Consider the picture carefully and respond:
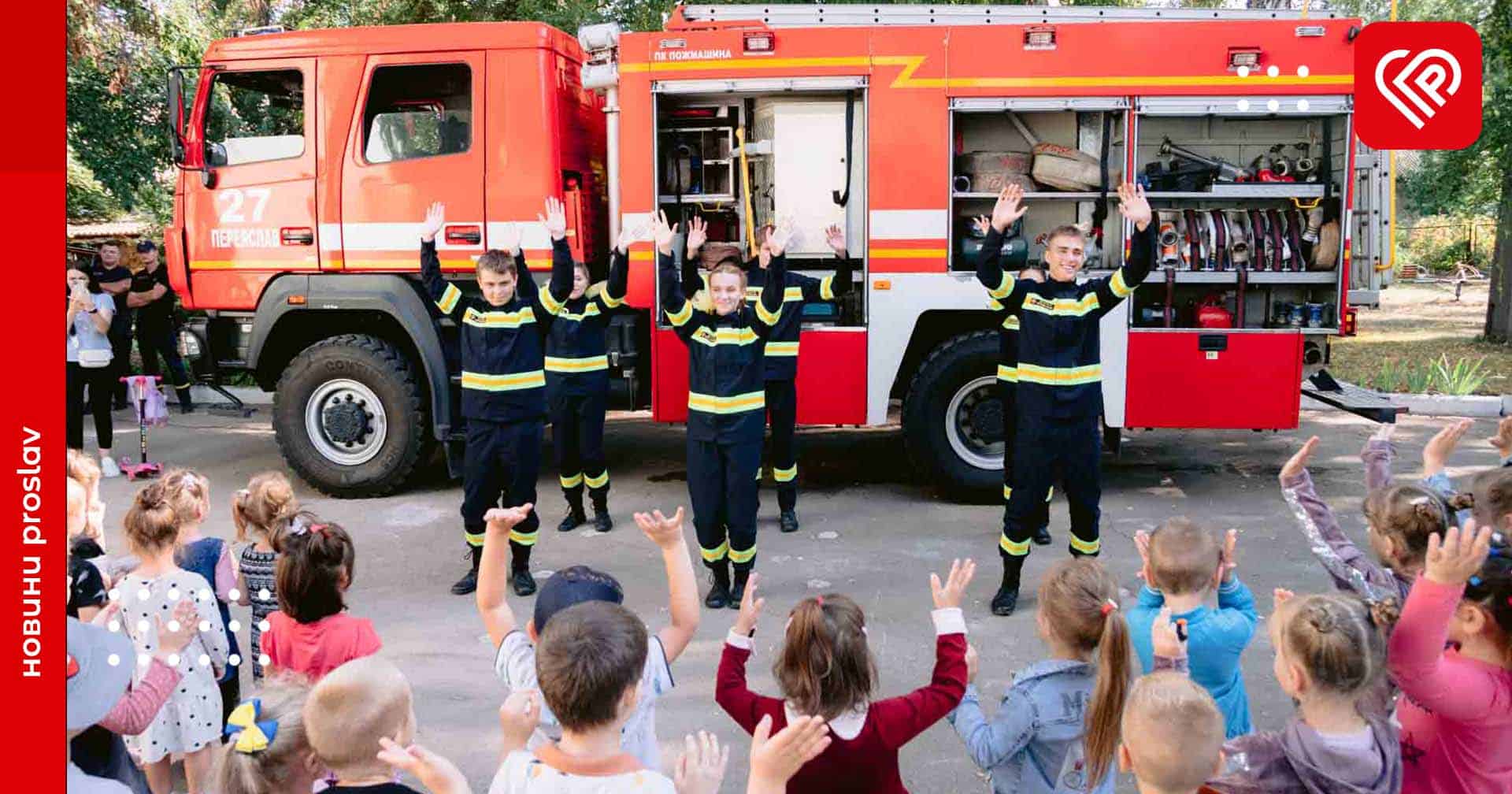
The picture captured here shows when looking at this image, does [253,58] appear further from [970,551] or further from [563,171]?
[970,551]

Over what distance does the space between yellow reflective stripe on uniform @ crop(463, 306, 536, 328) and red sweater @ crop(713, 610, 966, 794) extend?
140 inches

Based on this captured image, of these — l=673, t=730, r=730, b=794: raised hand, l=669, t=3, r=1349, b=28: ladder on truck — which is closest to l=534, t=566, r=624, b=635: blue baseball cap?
l=673, t=730, r=730, b=794: raised hand

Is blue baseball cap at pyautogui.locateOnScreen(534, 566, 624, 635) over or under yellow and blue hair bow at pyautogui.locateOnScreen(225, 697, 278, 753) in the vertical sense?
over

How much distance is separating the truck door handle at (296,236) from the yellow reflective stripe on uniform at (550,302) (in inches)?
101

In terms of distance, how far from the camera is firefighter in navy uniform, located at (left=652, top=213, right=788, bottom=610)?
5.73 m

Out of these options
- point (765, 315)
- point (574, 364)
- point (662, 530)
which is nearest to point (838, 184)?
point (574, 364)

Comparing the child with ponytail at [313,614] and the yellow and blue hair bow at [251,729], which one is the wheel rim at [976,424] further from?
the yellow and blue hair bow at [251,729]

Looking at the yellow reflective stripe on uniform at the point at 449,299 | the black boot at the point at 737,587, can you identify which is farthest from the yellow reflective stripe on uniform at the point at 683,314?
the black boot at the point at 737,587

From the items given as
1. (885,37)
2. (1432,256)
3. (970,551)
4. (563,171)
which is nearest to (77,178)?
(563,171)

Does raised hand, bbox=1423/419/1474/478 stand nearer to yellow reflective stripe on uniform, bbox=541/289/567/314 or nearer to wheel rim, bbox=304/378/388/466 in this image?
yellow reflective stripe on uniform, bbox=541/289/567/314

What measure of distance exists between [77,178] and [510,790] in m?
13.5

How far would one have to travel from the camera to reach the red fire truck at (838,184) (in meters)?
7.46

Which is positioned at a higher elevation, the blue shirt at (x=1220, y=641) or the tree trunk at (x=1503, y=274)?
the tree trunk at (x=1503, y=274)

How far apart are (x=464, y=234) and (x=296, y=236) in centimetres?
113
